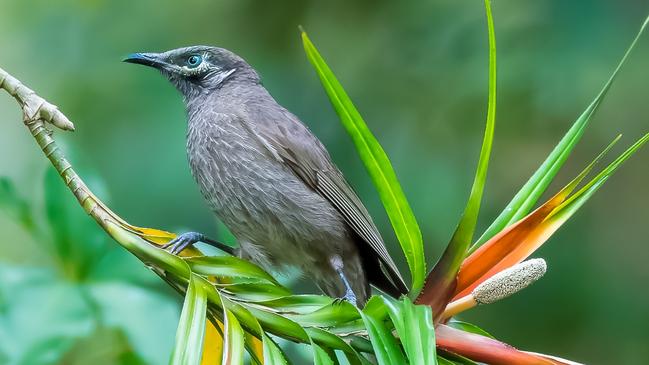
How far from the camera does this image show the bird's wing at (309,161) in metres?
3.29

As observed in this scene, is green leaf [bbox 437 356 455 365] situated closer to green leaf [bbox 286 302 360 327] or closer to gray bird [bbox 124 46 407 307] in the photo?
green leaf [bbox 286 302 360 327]

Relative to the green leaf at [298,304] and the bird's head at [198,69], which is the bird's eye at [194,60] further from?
the green leaf at [298,304]

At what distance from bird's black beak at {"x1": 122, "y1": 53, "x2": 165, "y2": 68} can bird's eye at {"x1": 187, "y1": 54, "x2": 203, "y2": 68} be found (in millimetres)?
113

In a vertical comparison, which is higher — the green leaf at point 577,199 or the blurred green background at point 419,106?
the blurred green background at point 419,106

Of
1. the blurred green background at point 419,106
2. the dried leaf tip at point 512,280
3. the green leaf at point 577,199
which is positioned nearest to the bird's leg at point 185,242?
the dried leaf tip at point 512,280

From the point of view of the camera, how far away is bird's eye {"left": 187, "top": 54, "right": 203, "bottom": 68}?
3605 mm

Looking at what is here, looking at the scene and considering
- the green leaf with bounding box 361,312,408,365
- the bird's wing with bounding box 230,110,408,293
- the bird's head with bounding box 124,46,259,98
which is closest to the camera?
the green leaf with bounding box 361,312,408,365

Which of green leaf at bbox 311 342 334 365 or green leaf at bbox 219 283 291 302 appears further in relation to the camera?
green leaf at bbox 219 283 291 302

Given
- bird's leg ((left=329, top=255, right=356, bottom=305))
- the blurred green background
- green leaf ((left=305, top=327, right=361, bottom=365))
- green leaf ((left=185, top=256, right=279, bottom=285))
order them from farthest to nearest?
the blurred green background, bird's leg ((left=329, top=255, right=356, bottom=305)), green leaf ((left=185, top=256, right=279, bottom=285)), green leaf ((left=305, top=327, right=361, bottom=365))

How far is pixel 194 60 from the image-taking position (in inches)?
142

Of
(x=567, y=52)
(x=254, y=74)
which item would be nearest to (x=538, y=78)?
(x=567, y=52)

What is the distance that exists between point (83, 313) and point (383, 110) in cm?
276

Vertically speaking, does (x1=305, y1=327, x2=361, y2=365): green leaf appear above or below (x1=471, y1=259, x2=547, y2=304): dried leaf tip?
below

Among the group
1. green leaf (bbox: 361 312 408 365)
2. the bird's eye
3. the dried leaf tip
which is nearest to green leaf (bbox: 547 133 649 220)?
the dried leaf tip
